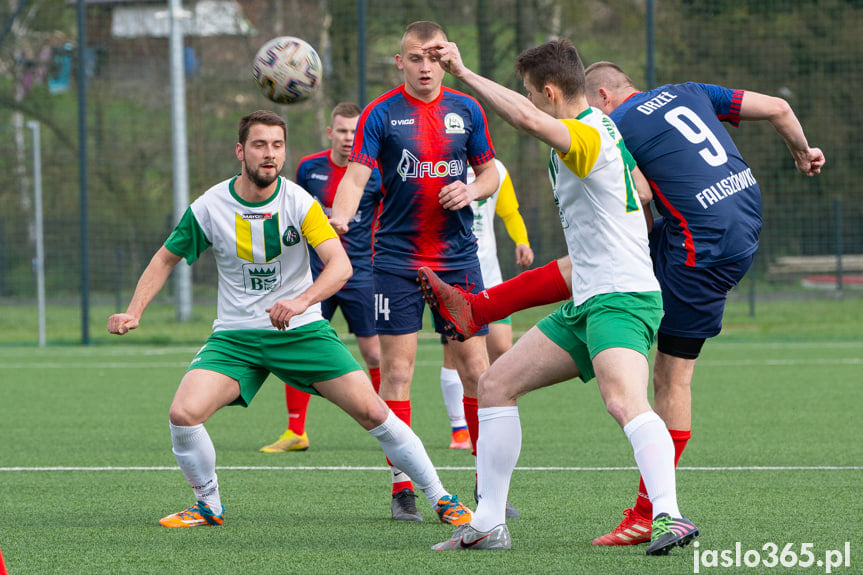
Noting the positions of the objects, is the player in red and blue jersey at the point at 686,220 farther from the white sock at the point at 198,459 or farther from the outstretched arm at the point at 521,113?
the white sock at the point at 198,459

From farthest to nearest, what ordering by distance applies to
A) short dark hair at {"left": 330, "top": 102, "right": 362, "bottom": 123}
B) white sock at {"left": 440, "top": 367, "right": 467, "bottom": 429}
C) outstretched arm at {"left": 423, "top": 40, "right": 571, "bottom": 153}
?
short dark hair at {"left": 330, "top": 102, "right": 362, "bottom": 123} < white sock at {"left": 440, "top": 367, "right": 467, "bottom": 429} < outstretched arm at {"left": 423, "top": 40, "right": 571, "bottom": 153}

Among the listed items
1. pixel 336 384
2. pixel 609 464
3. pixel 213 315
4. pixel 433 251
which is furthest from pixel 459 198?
pixel 213 315

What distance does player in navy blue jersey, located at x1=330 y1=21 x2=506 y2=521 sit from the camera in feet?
18.2

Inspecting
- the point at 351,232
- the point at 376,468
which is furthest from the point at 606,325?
the point at 351,232

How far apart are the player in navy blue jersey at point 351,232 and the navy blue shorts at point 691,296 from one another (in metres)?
3.23

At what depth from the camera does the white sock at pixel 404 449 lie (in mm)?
4875

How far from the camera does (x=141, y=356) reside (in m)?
14.3

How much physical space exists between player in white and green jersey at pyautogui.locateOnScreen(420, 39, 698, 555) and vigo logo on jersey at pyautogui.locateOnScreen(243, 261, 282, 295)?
3.73 ft

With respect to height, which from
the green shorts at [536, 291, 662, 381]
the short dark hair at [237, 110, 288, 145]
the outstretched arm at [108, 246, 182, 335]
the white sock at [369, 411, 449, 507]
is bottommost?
the white sock at [369, 411, 449, 507]

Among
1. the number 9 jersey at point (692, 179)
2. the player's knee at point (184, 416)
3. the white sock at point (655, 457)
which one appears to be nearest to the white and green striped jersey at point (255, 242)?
the player's knee at point (184, 416)

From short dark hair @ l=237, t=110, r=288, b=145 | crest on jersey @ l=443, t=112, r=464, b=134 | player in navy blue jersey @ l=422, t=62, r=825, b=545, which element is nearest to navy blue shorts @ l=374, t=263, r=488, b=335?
crest on jersey @ l=443, t=112, r=464, b=134

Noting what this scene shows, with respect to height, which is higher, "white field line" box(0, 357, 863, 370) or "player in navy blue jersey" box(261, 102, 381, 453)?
"player in navy blue jersey" box(261, 102, 381, 453)

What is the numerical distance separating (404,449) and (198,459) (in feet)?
3.01

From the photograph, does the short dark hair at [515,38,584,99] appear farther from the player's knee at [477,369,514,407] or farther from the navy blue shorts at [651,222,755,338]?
the player's knee at [477,369,514,407]
